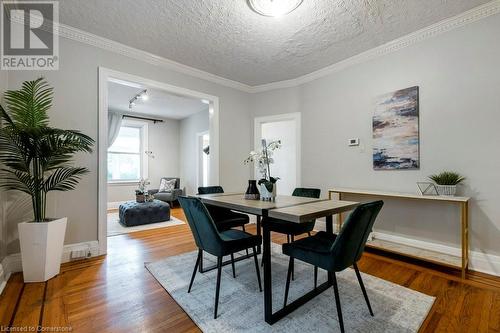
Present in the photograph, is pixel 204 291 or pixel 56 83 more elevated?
pixel 56 83

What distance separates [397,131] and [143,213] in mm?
4466

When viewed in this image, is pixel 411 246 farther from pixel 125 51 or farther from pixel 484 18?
pixel 125 51

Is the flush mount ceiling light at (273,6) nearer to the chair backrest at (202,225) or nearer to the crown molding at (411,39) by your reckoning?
the crown molding at (411,39)

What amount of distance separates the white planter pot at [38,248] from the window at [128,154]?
4594 mm

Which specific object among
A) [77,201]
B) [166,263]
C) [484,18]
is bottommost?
[166,263]

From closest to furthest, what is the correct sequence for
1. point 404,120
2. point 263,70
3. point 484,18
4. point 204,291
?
point 204,291 → point 484,18 → point 404,120 → point 263,70

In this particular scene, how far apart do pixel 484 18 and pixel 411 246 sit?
8.66ft

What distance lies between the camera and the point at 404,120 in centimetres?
292

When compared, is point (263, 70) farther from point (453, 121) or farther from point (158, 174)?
point (158, 174)

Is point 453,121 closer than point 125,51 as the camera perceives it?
Yes

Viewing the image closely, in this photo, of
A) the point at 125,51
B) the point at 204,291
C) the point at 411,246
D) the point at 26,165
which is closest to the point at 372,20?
the point at 411,246

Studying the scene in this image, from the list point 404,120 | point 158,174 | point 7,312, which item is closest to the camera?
point 7,312

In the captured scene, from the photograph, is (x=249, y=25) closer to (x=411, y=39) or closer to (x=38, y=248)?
(x=411, y=39)

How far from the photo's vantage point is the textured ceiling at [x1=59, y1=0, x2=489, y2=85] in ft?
7.60
